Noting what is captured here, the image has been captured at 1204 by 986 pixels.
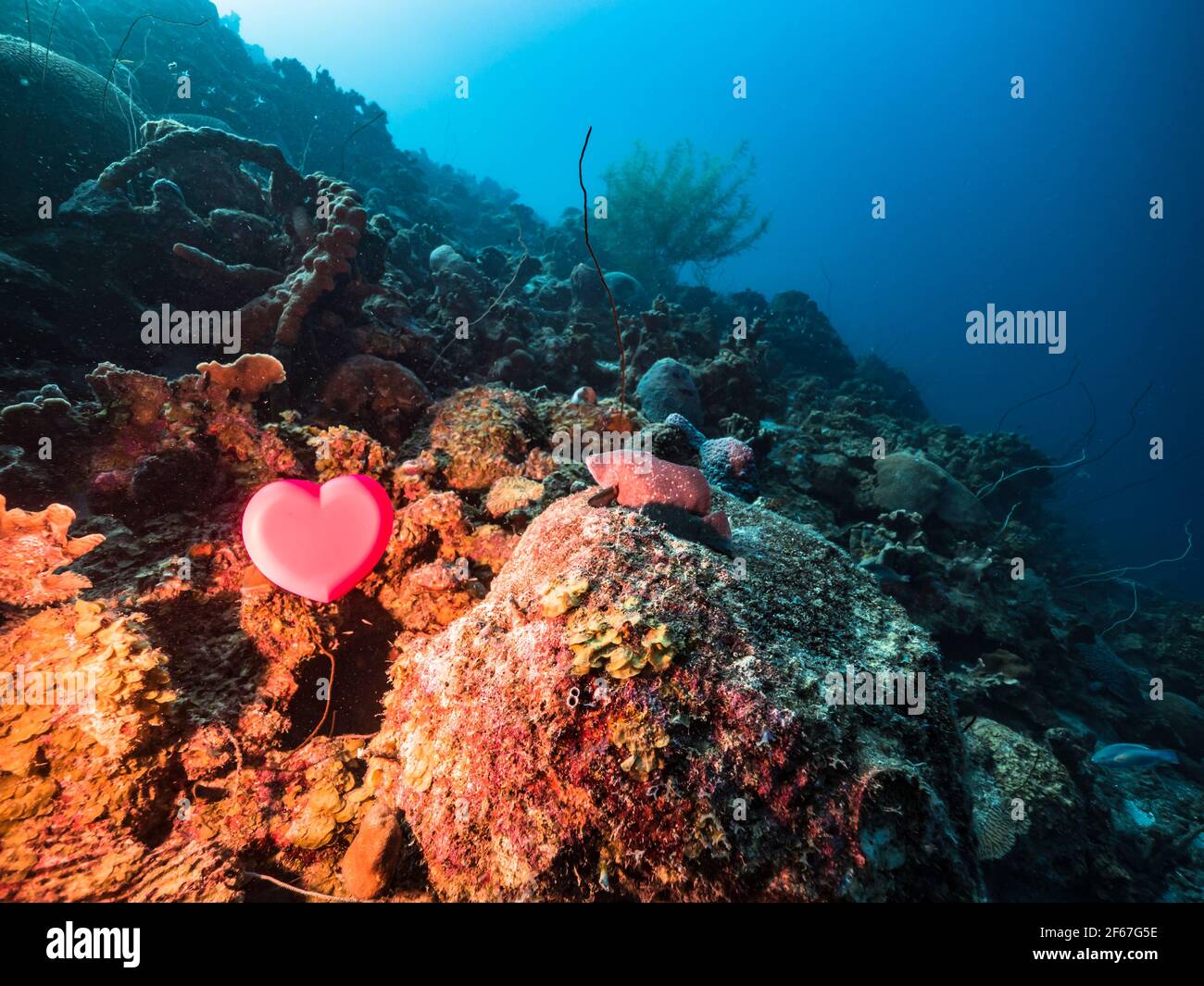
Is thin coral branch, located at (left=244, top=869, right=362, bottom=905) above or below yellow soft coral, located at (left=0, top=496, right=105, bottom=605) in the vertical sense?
below

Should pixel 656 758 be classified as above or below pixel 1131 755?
above

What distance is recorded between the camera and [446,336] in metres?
8.03

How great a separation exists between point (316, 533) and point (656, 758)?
1.91 meters

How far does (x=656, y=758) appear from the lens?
4.87 feet

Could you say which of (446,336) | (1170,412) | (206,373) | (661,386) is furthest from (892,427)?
(1170,412)

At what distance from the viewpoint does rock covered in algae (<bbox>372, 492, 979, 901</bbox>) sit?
4.54 ft

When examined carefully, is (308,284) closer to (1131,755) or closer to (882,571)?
(882,571)

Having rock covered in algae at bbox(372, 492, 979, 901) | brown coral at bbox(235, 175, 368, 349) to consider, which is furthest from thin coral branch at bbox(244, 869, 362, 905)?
brown coral at bbox(235, 175, 368, 349)

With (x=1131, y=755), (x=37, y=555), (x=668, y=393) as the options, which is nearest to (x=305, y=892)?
(x=37, y=555)

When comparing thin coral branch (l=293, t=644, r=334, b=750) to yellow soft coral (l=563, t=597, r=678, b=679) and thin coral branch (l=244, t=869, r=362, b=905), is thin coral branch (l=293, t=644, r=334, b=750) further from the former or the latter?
yellow soft coral (l=563, t=597, r=678, b=679)

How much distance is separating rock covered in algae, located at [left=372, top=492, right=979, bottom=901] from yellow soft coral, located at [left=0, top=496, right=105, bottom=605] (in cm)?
164

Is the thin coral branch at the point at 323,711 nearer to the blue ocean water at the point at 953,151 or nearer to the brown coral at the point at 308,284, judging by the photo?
the brown coral at the point at 308,284

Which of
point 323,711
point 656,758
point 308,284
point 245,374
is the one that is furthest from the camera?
point 308,284

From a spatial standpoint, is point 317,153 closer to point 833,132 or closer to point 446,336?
point 446,336
